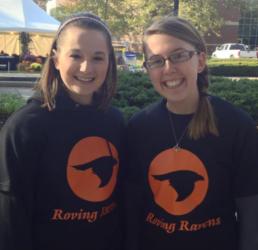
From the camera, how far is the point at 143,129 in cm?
243

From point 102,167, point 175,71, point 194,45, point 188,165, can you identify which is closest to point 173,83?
point 175,71

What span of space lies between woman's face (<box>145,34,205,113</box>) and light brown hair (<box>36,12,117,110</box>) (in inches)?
10.3

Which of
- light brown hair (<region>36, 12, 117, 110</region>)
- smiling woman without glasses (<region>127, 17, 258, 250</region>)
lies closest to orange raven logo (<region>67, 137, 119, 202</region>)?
smiling woman without glasses (<region>127, 17, 258, 250</region>)

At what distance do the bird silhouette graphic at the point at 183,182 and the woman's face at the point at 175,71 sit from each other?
33 cm

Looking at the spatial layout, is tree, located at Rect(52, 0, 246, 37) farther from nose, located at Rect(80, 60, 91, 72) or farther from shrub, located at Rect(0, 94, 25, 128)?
nose, located at Rect(80, 60, 91, 72)

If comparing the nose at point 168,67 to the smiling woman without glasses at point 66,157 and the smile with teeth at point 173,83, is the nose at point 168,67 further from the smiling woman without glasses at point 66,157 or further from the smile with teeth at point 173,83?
the smiling woman without glasses at point 66,157

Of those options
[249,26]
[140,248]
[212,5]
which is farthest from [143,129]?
[249,26]

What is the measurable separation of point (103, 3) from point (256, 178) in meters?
29.4

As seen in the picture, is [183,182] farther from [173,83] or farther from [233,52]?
[233,52]

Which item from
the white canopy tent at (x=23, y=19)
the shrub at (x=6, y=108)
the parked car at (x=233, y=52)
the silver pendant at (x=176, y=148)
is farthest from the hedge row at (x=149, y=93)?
the parked car at (x=233, y=52)

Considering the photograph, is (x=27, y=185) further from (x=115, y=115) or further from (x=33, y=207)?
(x=115, y=115)

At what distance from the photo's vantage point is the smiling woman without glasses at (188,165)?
89.4 inches

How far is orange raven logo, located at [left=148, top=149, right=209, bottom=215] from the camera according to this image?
7.48ft

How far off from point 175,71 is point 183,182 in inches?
21.7
